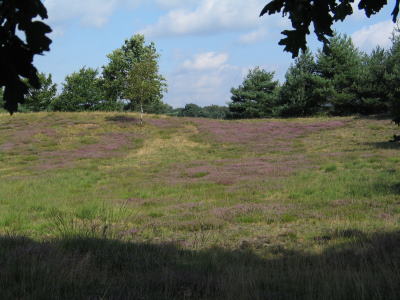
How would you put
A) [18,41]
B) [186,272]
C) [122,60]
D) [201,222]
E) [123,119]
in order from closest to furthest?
1. [18,41]
2. [186,272]
3. [201,222]
4. [123,119]
5. [122,60]

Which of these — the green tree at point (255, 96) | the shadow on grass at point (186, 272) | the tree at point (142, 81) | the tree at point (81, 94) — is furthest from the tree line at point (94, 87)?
the shadow on grass at point (186, 272)

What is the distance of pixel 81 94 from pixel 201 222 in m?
71.7

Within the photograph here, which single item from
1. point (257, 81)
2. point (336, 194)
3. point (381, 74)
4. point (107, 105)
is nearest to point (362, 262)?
point (336, 194)

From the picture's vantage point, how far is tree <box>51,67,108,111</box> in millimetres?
75875

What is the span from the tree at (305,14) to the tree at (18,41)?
6.99 ft

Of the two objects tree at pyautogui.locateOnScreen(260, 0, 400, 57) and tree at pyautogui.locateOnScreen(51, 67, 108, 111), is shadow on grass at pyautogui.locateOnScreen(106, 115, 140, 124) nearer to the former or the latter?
tree at pyautogui.locateOnScreen(51, 67, 108, 111)

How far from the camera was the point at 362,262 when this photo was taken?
4902mm

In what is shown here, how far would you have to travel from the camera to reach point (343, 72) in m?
51.1

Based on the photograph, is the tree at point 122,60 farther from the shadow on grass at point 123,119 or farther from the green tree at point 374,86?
the green tree at point 374,86

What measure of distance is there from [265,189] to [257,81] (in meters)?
52.0

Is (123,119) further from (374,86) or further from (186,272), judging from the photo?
(186,272)

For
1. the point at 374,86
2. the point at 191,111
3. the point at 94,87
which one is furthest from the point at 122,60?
the point at 191,111

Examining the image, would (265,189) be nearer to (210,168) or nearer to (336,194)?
(336,194)

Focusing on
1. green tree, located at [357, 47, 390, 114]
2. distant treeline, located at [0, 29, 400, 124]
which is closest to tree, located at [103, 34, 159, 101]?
distant treeline, located at [0, 29, 400, 124]
